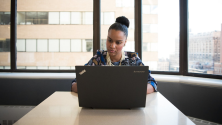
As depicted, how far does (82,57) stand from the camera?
3195 millimetres

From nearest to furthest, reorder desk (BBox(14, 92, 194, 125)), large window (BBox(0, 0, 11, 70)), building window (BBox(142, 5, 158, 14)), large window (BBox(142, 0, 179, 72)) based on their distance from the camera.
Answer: desk (BBox(14, 92, 194, 125)) → large window (BBox(142, 0, 179, 72)) → building window (BBox(142, 5, 158, 14)) → large window (BBox(0, 0, 11, 70))

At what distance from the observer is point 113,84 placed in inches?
32.5

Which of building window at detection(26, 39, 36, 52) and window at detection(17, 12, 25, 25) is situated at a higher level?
window at detection(17, 12, 25, 25)

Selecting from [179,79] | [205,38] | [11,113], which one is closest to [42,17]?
[11,113]

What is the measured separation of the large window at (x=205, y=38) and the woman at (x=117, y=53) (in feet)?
3.91

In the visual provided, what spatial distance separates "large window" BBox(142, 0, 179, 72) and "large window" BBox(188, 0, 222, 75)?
9.0 inches

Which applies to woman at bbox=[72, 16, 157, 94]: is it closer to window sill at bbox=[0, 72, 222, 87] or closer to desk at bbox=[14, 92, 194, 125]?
desk at bbox=[14, 92, 194, 125]

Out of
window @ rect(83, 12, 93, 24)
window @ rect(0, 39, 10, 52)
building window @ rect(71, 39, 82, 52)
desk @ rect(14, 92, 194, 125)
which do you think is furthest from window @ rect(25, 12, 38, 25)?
desk @ rect(14, 92, 194, 125)

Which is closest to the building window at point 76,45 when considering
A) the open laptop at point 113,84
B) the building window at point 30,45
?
the building window at point 30,45

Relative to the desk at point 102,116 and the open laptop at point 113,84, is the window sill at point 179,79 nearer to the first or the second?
the desk at point 102,116

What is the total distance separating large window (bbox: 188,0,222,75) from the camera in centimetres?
218

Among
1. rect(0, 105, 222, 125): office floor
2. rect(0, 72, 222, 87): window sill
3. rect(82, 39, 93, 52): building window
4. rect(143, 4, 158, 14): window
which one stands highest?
rect(143, 4, 158, 14): window

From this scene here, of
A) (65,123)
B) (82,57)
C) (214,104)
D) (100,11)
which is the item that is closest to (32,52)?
(82,57)

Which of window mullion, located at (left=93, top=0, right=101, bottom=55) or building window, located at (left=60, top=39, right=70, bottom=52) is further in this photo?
building window, located at (left=60, top=39, right=70, bottom=52)
